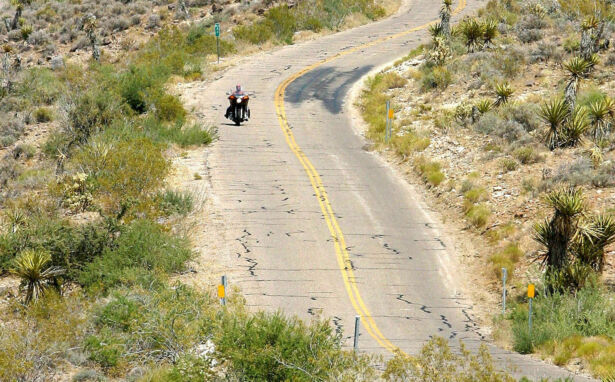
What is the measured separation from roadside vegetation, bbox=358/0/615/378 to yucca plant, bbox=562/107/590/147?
0.04 m

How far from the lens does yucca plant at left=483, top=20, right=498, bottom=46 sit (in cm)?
3884

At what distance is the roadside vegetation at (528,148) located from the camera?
757 inches

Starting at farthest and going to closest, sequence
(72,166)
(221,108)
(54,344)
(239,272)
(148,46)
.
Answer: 1. (148,46)
2. (221,108)
3. (72,166)
4. (239,272)
5. (54,344)

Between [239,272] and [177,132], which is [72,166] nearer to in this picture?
[177,132]

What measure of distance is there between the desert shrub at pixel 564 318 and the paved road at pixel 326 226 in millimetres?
751

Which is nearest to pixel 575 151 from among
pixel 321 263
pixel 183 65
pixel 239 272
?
pixel 321 263

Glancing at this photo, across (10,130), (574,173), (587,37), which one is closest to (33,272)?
(574,173)

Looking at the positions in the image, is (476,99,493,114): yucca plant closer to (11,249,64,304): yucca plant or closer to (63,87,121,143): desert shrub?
(63,87,121,143): desert shrub

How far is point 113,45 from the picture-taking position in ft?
191

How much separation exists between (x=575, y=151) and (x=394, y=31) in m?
28.0

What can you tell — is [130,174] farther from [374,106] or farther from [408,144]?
[374,106]

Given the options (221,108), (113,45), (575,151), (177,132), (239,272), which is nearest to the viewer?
(239,272)

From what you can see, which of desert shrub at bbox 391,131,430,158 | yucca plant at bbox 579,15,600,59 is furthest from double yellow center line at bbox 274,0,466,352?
yucca plant at bbox 579,15,600,59

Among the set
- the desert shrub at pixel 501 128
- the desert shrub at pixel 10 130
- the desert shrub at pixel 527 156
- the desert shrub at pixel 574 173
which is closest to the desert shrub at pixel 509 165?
the desert shrub at pixel 527 156
